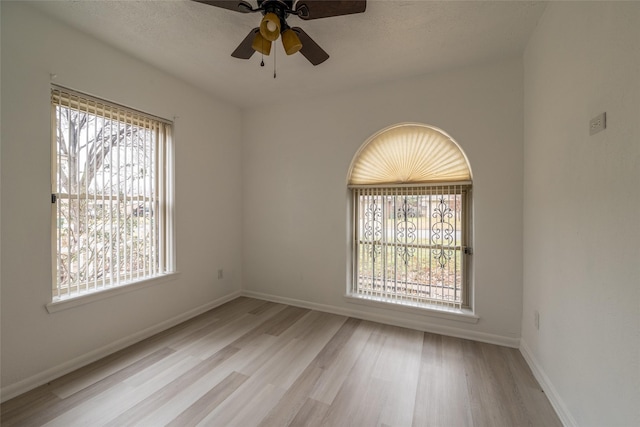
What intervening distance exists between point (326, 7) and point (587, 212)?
186 centimetres

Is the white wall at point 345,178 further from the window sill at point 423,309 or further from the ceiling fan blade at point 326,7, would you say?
the ceiling fan blade at point 326,7

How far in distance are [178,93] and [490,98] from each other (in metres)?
3.25

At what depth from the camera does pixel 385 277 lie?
116 inches

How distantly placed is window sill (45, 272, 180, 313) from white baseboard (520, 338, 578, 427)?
3.36m

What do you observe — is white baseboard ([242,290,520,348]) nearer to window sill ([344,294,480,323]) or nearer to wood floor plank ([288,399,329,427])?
window sill ([344,294,480,323])

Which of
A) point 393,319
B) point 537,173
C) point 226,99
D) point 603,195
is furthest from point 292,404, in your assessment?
point 226,99

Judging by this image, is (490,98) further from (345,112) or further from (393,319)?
(393,319)

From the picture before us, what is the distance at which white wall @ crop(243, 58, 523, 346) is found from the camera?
7.75ft

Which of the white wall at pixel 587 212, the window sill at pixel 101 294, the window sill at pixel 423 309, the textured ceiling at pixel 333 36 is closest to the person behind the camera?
the white wall at pixel 587 212

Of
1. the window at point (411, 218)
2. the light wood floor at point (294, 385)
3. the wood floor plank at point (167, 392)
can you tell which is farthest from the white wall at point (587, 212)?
the wood floor plank at point (167, 392)

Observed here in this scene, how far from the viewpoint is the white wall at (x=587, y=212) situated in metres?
1.05

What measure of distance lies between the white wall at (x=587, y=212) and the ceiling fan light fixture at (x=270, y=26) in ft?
5.42

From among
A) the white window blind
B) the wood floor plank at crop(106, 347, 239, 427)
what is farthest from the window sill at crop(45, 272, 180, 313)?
the white window blind

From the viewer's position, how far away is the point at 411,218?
2.80m
